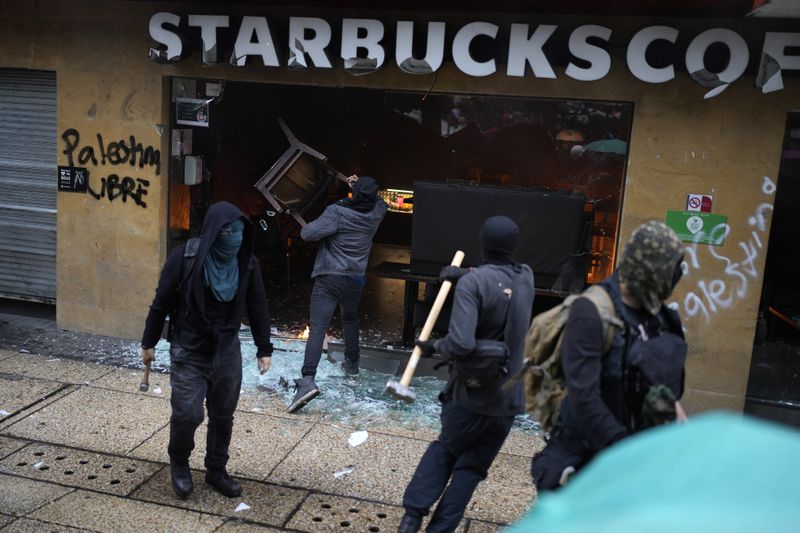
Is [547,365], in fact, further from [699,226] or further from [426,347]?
[699,226]

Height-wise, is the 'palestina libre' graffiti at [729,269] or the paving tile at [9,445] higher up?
the 'palestina libre' graffiti at [729,269]

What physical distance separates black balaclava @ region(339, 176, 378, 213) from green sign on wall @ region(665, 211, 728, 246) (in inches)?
101

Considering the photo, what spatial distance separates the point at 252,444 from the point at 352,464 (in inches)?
31.7

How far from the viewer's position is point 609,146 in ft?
24.8

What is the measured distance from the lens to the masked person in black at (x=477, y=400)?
4219mm

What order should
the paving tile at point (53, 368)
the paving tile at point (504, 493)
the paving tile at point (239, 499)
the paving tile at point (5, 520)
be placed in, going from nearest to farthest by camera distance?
the paving tile at point (5, 520), the paving tile at point (239, 499), the paving tile at point (504, 493), the paving tile at point (53, 368)

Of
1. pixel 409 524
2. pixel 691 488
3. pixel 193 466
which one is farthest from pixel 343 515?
pixel 691 488

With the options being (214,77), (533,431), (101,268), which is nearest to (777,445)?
(533,431)

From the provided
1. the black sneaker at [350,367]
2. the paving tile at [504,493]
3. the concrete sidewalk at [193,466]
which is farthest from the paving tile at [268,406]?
the paving tile at [504,493]

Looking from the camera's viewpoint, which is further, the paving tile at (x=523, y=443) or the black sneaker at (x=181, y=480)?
the paving tile at (x=523, y=443)

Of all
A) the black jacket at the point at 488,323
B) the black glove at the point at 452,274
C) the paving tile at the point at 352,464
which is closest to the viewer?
the black jacket at the point at 488,323

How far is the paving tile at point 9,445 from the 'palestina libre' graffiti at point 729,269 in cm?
536

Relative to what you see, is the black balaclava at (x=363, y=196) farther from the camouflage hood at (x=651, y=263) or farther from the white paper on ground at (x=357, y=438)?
the camouflage hood at (x=651, y=263)

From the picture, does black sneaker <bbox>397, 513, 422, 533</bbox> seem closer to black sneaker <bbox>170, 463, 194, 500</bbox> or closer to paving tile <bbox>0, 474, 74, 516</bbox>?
black sneaker <bbox>170, 463, 194, 500</bbox>
